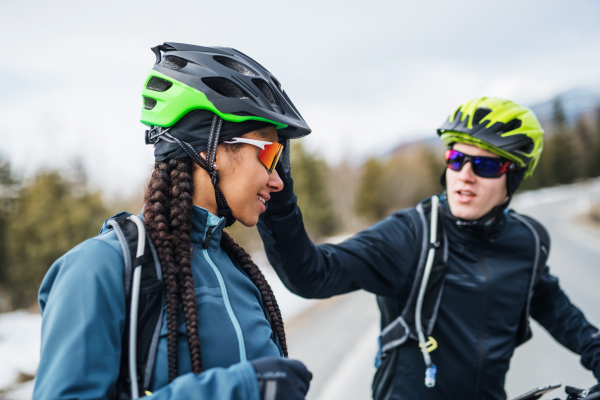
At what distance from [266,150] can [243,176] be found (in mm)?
150

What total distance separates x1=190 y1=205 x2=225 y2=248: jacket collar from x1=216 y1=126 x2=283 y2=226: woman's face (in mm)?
85

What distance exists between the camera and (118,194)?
20.9 metres

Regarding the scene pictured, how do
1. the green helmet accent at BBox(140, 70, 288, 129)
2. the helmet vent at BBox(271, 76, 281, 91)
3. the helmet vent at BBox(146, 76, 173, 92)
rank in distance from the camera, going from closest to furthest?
the green helmet accent at BBox(140, 70, 288, 129), the helmet vent at BBox(146, 76, 173, 92), the helmet vent at BBox(271, 76, 281, 91)

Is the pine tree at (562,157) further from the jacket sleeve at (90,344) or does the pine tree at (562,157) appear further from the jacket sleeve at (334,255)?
the jacket sleeve at (90,344)

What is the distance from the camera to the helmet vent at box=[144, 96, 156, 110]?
1.55m

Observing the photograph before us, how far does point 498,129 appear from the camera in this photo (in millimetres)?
2707

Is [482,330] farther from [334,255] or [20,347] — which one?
[20,347]

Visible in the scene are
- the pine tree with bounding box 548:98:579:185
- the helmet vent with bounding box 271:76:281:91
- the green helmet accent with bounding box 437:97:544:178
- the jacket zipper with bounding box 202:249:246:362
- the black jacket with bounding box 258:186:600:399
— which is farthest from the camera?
the pine tree with bounding box 548:98:579:185

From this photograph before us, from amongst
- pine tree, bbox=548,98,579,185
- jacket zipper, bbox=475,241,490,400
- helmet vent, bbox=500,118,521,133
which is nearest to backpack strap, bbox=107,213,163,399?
jacket zipper, bbox=475,241,490,400

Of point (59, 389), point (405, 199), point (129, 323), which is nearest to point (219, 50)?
point (129, 323)

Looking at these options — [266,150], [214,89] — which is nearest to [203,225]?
[266,150]

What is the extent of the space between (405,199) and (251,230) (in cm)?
2508

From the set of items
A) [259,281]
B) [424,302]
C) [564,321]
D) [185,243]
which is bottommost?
[564,321]

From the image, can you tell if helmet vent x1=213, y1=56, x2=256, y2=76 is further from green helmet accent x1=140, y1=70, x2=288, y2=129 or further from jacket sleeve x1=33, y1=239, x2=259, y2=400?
jacket sleeve x1=33, y1=239, x2=259, y2=400
